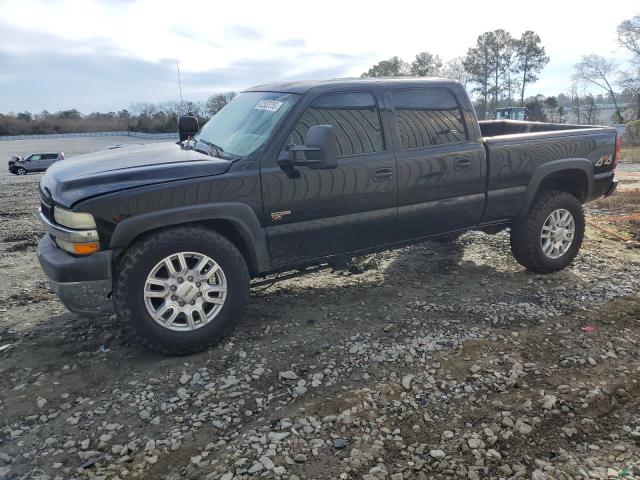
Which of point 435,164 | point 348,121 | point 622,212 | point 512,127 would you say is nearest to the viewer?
point 348,121

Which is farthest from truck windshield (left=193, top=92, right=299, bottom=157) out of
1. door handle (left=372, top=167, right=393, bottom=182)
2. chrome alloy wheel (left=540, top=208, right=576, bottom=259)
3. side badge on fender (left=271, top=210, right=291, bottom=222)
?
chrome alloy wheel (left=540, top=208, right=576, bottom=259)

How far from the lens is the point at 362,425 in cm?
283

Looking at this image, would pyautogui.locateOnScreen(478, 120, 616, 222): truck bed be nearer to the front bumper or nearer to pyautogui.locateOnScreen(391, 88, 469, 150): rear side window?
pyautogui.locateOnScreen(391, 88, 469, 150): rear side window

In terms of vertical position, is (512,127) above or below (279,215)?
above

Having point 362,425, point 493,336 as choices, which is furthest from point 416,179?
point 362,425

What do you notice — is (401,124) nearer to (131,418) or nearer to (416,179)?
(416,179)

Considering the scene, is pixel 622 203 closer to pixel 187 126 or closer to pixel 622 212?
pixel 622 212

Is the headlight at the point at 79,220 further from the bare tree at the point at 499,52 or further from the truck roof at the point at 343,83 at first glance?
the bare tree at the point at 499,52

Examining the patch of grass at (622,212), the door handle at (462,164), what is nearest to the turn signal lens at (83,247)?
the door handle at (462,164)

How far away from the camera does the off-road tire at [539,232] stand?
5078 mm

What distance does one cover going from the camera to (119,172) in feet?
11.3

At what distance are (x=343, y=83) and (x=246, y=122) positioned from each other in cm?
89

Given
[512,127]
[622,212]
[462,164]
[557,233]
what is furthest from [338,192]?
[622,212]

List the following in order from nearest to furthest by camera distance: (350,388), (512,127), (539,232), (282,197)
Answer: (350,388) → (282,197) → (539,232) → (512,127)
